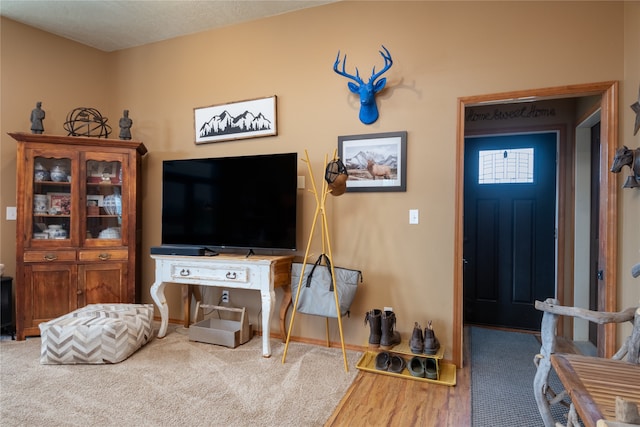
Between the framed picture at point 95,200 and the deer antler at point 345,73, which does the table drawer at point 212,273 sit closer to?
the framed picture at point 95,200

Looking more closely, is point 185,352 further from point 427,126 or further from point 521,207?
point 521,207

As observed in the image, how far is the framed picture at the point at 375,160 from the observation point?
8.78 ft

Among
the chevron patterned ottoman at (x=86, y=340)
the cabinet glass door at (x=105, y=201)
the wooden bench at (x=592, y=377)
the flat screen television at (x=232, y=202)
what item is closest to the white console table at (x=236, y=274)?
the flat screen television at (x=232, y=202)

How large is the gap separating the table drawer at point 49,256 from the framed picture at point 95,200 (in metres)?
0.49

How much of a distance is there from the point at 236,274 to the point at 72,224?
172 centimetres

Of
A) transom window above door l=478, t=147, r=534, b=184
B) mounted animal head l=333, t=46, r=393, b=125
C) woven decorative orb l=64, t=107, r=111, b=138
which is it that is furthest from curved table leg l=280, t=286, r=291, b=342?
woven decorative orb l=64, t=107, r=111, b=138

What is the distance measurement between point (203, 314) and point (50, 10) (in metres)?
3.16

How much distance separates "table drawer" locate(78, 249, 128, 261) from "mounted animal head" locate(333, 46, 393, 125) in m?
2.56

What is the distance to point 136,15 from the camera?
3160mm

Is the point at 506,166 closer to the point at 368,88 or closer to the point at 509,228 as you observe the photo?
the point at 509,228

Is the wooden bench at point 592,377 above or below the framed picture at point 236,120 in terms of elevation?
below

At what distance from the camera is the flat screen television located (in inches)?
110

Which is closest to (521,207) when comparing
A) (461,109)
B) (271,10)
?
(461,109)

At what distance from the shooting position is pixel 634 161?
1863mm
